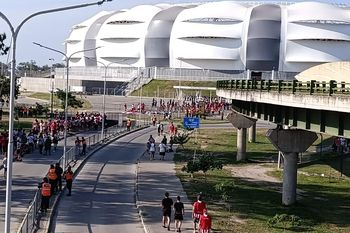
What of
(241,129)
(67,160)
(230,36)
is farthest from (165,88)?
(67,160)

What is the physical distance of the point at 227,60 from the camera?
143 m

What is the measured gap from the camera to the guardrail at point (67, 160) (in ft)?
69.0

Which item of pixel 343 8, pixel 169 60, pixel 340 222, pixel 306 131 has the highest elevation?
pixel 343 8

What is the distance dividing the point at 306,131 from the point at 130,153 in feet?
61.5

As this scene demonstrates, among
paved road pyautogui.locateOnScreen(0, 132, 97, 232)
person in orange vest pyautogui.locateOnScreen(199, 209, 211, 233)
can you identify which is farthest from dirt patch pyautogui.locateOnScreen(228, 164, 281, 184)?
person in orange vest pyautogui.locateOnScreen(199, 209, 211, 233)

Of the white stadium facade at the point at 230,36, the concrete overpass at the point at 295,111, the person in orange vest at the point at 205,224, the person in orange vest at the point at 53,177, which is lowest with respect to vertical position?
the person in orange vest at the point at 205,224

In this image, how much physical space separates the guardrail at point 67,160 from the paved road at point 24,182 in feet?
2.58

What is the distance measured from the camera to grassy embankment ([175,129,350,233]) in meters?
27.0

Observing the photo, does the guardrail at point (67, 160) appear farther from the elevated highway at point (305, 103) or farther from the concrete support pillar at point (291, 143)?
the concrete support pillar at point (291, 143)

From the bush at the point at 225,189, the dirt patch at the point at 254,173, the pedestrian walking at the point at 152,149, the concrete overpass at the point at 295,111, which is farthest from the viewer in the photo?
the pedestrian walking at the point at 152,149

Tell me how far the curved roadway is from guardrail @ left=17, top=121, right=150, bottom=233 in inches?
36.1

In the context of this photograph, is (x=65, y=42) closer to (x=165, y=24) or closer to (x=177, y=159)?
(x=165, y=24)

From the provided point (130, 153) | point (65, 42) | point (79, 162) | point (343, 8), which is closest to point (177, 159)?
point (130, 153)

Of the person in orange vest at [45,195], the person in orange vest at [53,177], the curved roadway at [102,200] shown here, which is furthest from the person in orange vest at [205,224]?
the person in orange vest at [53,177]
